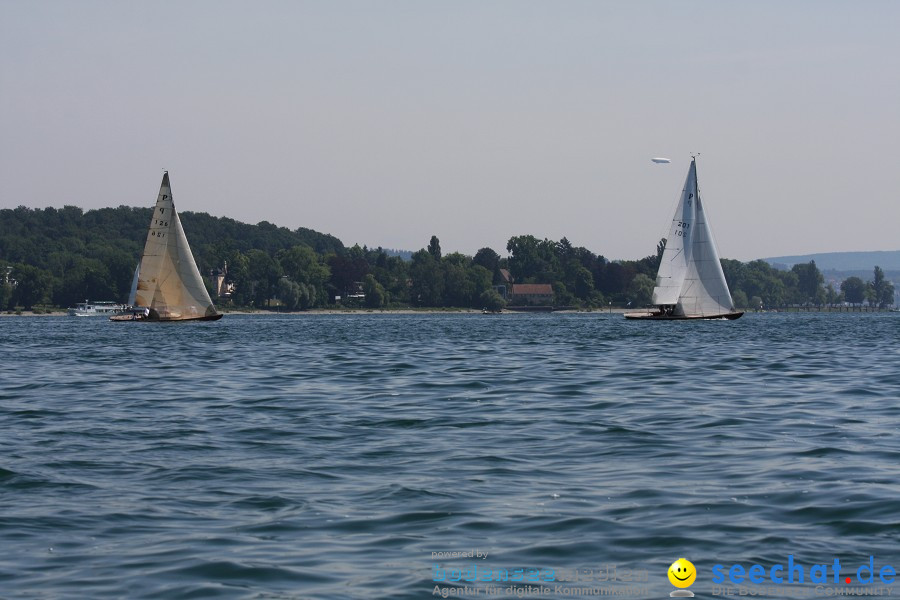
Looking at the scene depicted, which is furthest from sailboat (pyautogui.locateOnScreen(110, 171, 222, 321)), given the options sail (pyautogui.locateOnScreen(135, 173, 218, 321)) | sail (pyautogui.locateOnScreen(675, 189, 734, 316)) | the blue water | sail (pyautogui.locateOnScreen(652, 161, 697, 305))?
the blue water

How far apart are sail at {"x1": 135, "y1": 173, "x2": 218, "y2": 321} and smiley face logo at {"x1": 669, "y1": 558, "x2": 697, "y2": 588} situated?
109176 mm

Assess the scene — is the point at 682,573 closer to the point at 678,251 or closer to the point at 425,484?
the point at 425,484

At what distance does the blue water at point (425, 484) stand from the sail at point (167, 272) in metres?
85.1

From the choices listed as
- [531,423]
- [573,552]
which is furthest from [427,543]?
[531,423]

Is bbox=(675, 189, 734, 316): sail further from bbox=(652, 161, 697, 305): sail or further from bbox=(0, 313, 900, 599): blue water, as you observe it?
bbox=(0, 313, 900, 599): blue water

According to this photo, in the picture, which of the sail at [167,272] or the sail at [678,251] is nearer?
the sail at [678,251]

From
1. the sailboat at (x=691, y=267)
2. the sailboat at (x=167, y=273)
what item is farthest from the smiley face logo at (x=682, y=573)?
the sailboat at (x=167, y=273)

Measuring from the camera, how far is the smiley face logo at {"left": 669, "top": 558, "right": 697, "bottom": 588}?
12.1 meters

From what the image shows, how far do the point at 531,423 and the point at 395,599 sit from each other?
13616 millimetres

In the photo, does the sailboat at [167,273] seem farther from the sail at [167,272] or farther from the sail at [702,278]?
the sail at [702,278]

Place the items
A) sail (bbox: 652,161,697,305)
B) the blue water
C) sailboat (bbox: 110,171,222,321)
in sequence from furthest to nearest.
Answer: sailboat (bbox: 110,171,222,321) → sail (bbox: 652,161,697,305) → the blue water

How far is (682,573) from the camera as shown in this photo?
12.3 meters

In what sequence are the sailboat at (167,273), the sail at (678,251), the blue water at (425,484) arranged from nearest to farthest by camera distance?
the blue water at (425,484), the sail at (678,251), the sailboat at (167,273)

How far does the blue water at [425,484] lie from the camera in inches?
509
